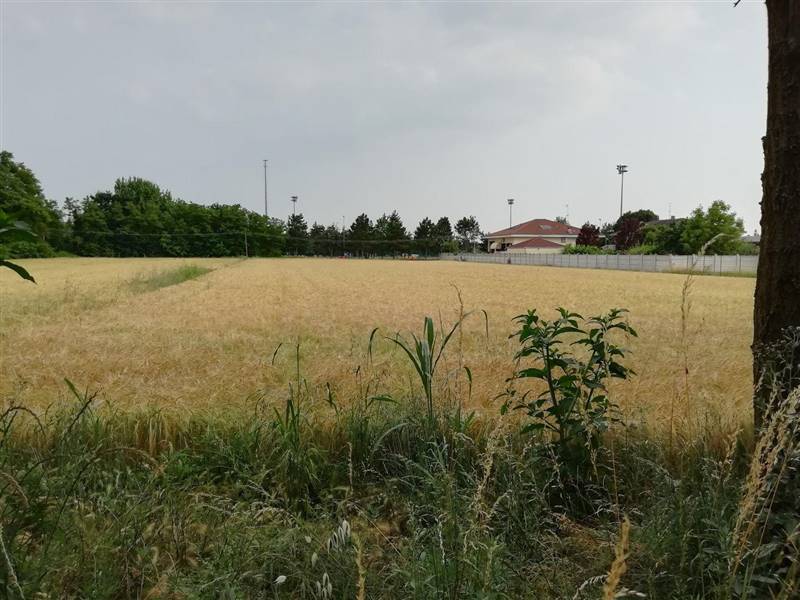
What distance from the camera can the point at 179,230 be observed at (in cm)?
8769

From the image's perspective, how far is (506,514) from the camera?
1919 mm

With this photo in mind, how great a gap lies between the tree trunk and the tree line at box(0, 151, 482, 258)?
75.5 meters

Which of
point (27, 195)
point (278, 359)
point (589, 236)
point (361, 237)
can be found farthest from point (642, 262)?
point (27, 195)

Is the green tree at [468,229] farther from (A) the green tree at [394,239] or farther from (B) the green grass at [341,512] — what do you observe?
(B) the green grass at [341,512]

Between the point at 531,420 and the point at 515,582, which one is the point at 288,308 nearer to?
the point at 531,420

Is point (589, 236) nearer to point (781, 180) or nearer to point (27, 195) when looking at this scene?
point (27, 195)

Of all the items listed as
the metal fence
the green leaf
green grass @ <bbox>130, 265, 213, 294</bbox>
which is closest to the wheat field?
the green leaf

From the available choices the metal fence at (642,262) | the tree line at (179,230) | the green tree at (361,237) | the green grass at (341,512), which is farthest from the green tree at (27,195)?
the green grass at (341,512)

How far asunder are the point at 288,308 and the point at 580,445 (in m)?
10.3

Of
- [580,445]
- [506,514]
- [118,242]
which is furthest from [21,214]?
[118,242]

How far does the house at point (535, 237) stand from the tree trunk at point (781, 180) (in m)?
94.5

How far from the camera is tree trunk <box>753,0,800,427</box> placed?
5.62 feet

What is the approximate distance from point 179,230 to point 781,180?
315 feet

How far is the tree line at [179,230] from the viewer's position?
72775mm
